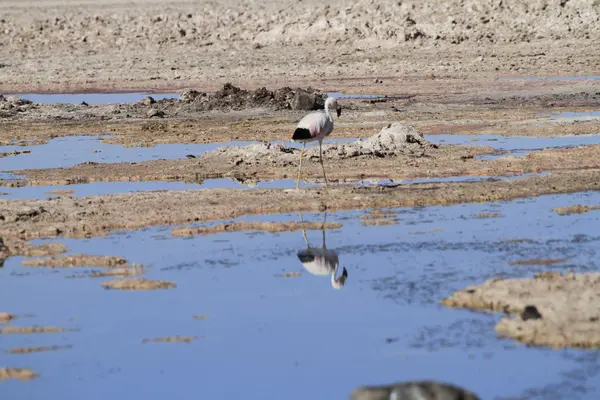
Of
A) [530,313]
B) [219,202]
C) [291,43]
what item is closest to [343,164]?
[219,202]

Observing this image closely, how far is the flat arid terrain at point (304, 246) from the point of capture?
29.1 ft

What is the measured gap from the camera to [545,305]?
991 centimetres

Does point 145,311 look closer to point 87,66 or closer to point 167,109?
point 167,109

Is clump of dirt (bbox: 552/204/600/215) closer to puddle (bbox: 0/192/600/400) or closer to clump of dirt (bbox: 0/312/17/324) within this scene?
puddle (bbox: 0/192/600/400)

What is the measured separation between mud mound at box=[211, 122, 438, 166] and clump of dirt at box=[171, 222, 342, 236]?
5.49 meters

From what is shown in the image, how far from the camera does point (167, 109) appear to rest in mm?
32312

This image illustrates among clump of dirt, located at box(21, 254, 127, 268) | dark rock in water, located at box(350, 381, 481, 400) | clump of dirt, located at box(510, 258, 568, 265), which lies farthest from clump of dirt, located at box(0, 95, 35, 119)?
dark rock in water, located at box(350, 381, 481, 400)

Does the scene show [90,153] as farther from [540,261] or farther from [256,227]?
[540,261]

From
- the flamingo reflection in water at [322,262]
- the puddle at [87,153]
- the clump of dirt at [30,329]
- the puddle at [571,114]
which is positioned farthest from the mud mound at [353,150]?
the clump of dirt at [30,329]

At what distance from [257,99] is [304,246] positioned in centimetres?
1875

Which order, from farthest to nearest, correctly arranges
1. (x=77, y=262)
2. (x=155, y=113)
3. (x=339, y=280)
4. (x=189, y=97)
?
(x=189, y=97), (x=155, y=113), (x=77, y=262), (x=339, y=280)

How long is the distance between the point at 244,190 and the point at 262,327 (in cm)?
724

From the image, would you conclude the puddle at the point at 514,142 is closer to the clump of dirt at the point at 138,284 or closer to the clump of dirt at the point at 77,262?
the clump of dirt at the point at 77,262

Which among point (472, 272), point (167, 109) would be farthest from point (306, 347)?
point (167, 109)
